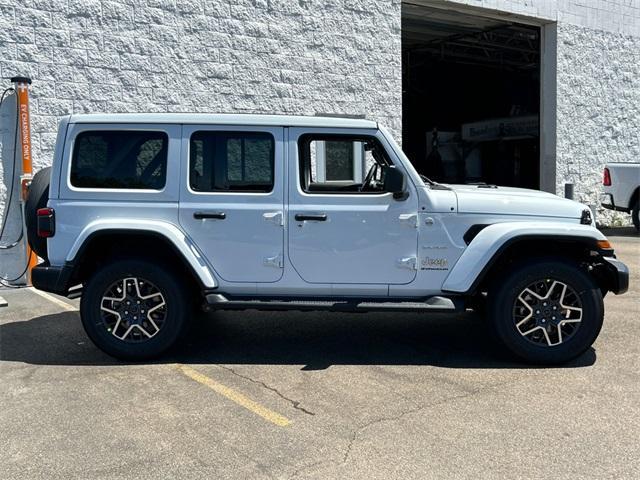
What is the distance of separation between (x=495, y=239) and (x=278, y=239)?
175 centimetres

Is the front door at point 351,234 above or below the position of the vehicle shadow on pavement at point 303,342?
above

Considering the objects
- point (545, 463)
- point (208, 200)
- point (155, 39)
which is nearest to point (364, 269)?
point (208, 200)

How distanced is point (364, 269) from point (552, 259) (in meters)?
1.53

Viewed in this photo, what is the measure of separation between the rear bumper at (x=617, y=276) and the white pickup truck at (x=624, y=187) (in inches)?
392

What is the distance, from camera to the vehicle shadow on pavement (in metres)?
5.52

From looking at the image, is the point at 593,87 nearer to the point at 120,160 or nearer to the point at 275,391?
the point at 120,160

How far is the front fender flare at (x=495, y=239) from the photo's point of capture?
202 inches

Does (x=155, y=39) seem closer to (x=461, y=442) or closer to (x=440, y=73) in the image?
(x=461, y=442)

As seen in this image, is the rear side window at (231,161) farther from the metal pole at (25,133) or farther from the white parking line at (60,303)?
the metal pole at (25,133)

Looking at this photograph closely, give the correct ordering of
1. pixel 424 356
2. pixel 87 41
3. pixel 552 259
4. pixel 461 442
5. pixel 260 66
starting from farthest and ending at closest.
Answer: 1. pixel 260 66
2. pixel 87 41
3. pixel 424 356
4. pixel 552 259
5. pixel 461 442

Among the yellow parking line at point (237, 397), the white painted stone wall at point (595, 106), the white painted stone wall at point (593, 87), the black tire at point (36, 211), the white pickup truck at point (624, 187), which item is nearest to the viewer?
the yellow parking line at point (237, 397)

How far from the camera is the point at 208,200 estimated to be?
5.37 meters

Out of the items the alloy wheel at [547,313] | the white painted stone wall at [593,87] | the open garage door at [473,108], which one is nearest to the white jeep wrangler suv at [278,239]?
the alloy wheel at [547,313]

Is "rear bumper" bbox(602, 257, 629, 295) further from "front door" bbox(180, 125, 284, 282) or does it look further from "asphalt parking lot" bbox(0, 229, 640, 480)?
"front door" bbox(180, 125, 284, 282)
